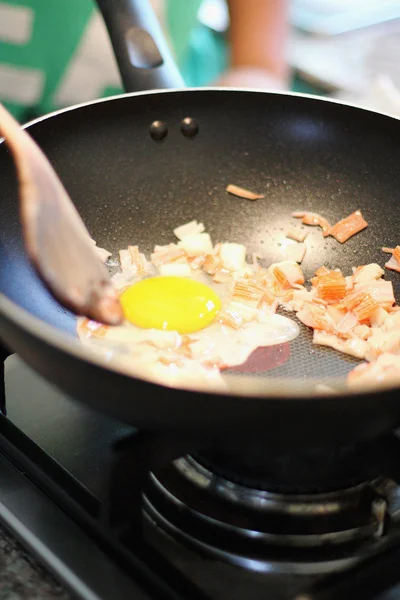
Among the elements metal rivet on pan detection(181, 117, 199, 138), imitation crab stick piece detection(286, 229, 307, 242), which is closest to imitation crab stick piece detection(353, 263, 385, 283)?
imitation crab stick piece detection(286, 229, 307, 242)

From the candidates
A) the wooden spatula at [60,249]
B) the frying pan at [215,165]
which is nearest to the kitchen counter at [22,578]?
the wooden spatula at [60,249]

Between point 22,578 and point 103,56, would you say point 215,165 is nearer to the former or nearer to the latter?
point 103,56

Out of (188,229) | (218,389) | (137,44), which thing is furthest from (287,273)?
(218,389)

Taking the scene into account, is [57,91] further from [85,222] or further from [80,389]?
[80,389]

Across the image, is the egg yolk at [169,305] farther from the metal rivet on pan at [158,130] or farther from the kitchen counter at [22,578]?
the kitchen counter at [22,578]

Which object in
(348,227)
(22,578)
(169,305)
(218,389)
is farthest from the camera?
(348,227)

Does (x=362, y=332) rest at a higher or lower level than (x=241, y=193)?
lower

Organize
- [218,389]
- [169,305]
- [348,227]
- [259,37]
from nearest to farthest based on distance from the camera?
[218,389] → [169,305] → [348,227] → [259,37]
